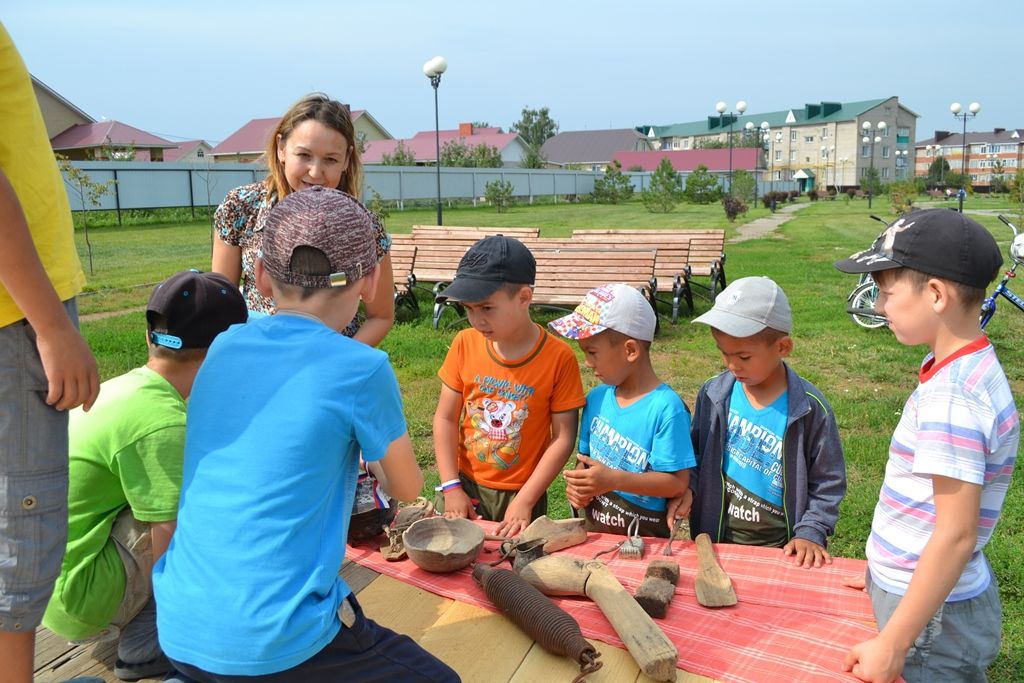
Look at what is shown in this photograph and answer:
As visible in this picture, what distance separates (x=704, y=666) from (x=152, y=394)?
156 centimetres

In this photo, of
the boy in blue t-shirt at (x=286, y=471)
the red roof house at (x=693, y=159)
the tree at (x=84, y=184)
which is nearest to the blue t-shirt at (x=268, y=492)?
the boy in blue t-shirt at (x=286, y=471)

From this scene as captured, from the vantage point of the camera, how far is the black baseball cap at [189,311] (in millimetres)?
2223

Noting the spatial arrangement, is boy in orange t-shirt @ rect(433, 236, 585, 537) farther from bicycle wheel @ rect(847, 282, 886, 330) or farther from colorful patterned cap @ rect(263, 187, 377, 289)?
bicycle wheel @ rect(847, 282, 886, 330)

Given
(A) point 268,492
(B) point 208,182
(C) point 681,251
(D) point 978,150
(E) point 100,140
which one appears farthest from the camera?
(D) point 978,150

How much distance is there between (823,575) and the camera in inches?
94.7

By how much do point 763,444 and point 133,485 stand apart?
190 centimetres

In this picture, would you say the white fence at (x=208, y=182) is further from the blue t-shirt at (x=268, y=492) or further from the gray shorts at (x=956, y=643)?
the gray shorts at (x=956, y=643)

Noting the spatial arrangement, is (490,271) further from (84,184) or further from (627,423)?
(84,184)

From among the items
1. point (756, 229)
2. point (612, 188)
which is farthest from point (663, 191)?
point (612, 188)

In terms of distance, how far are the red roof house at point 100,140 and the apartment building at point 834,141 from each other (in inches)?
2219

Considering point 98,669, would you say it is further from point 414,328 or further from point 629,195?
point 629,195

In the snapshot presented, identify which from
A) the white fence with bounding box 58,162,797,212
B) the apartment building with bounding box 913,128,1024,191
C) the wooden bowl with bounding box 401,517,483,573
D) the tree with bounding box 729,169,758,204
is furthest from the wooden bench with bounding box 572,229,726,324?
the apartment building with bounding box 913,128,1024,191

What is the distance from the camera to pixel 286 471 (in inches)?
57.9

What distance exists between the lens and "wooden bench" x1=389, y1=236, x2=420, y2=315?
961 centimetres
